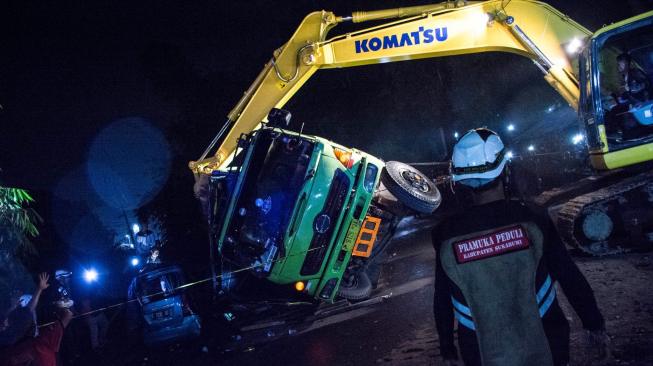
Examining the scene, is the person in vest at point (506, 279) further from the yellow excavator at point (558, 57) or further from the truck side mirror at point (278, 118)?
the truck side mirror at point (278, 118)

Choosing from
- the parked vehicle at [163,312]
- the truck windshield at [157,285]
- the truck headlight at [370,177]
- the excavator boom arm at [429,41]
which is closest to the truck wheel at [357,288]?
the truck headlight at [370,177]

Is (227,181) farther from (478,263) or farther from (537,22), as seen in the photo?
(537,22)

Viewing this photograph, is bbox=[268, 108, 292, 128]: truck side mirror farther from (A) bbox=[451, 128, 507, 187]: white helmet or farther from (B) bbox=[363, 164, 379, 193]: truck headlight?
(A) bbox=[451, 128, 507, 187]: white helmet

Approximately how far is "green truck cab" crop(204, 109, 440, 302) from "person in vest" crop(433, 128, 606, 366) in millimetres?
3465

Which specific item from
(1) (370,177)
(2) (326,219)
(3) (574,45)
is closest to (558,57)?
(3) (574,45)

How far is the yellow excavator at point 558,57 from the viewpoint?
5160 mm

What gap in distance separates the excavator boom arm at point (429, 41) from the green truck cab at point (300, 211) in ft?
3.53

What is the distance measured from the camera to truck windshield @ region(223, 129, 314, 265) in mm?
5719

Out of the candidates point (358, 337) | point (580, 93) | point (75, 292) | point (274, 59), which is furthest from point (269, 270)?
point (75, 292)

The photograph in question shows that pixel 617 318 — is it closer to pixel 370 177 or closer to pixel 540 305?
pixel 540 305

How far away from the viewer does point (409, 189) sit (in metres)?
6.02

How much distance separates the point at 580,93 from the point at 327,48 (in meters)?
3.79

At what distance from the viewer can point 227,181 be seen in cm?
627

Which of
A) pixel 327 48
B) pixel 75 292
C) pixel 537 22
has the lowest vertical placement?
pixel 75 292
